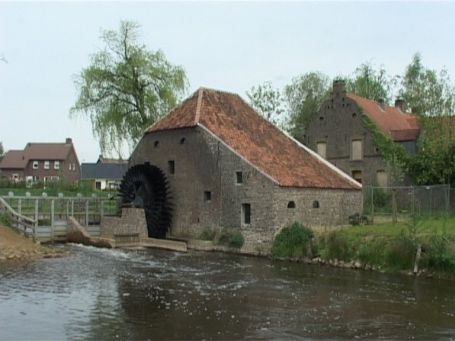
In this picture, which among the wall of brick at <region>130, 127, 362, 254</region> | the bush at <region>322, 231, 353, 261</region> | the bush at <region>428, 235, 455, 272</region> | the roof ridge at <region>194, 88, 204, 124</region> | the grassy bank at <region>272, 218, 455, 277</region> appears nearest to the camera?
the bush at <region>428, 235, 455, 272</region>

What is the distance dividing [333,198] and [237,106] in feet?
25.3

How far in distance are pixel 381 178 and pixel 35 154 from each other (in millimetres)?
54087

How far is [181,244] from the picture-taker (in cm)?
2627

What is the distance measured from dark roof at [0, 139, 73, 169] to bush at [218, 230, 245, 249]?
5336 centimetres

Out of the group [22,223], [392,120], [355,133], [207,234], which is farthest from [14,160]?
[207,234]

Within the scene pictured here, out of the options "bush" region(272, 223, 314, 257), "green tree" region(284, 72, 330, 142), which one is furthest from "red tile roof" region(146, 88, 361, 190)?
"green tree" region(284, 72, 330, 142)

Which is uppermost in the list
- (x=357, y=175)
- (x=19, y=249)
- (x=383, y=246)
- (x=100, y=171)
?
(x=100, y=171)

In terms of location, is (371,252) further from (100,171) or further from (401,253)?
(100,171)

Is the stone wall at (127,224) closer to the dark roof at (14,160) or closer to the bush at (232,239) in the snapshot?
the bush at (232,239)

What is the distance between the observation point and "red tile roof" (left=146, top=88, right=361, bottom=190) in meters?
25.9

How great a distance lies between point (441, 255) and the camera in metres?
17.8

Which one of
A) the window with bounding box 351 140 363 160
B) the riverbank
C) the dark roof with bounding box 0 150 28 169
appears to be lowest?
the riverbank

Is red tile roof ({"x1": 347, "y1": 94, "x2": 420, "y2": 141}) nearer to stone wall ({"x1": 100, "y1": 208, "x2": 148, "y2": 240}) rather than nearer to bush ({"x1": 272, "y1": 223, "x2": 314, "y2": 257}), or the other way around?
bush ({"x1": 272, "y1": 223, "x2": 314, "y2": 257})

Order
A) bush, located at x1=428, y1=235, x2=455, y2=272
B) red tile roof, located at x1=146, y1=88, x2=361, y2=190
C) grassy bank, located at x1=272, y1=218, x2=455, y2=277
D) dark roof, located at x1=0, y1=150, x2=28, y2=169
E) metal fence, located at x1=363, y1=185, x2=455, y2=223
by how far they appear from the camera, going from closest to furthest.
A: bush, located at x1=428, y1=235, x2=455, y2=272 → grassy bank, located at x1=272, y1=218, x2=455, y2=277 → metal fence, located at x1=363, y1=185, x2=455, y2=223 → red tile roof, located at x1=146, y1=88, x2=361, y2=190 → dark roof, located at x1=0, y1=150, x2=28, y2=169
